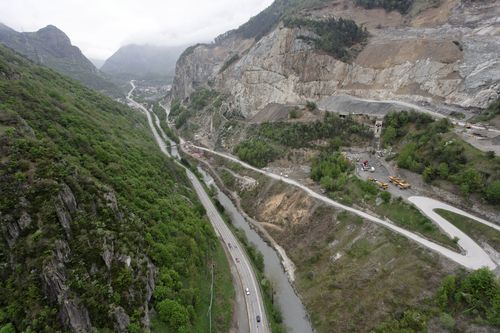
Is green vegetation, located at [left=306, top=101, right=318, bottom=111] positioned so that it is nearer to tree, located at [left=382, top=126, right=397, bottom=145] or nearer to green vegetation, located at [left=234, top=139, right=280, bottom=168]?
green vegetation, located at [left=234, top=139, right=280, bottom=168]

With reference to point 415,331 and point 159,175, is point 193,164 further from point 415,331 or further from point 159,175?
point 415,331

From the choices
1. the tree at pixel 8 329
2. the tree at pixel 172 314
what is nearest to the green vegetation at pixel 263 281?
the tree at pixel 172 314

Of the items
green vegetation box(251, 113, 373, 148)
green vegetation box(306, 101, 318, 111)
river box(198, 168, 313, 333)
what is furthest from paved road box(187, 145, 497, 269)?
green vegetation box(306, 101, 318, 111)

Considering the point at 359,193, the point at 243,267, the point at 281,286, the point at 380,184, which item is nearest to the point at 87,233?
the point at 243,267

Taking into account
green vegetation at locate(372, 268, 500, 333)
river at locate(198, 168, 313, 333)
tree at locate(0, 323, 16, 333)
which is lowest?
river at locate(198, 168, 313, 333)

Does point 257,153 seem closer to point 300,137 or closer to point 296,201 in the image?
point 300,137
